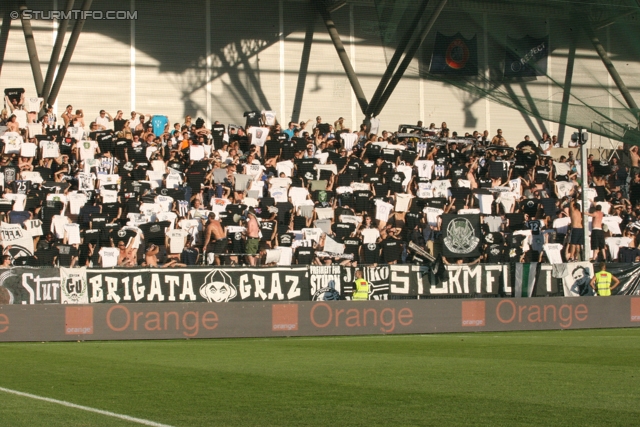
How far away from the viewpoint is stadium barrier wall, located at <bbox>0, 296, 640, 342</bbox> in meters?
19.8

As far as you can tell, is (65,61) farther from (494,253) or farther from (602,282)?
(602,282)

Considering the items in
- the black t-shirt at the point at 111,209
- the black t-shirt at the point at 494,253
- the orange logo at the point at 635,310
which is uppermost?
the black t-shirt at the point at 111,209

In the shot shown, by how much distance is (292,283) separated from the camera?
2347cm

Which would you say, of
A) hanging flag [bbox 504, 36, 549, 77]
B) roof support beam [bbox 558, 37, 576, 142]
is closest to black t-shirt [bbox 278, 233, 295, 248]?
hanging flag [bbox 504, 36, 549, 77]

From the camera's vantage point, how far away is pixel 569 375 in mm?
11156

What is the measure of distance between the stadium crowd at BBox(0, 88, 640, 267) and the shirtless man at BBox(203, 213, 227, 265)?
0.05 meters

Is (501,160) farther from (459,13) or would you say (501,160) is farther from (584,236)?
(459,13)

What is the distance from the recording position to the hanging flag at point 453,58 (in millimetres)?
15516

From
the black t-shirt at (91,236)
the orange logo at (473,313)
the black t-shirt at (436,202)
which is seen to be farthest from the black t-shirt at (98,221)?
the black t-shirt at (436,202)

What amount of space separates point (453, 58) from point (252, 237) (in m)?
8.92

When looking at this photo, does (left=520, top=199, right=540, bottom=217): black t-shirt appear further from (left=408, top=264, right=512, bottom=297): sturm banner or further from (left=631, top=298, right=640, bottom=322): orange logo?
(left=631, top=298, right=640, bottom=322): orange logo

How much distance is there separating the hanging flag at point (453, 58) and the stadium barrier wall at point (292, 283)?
24.9 ft

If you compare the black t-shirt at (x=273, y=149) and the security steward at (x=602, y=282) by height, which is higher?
the black t-shirt at (x=273, y=149)

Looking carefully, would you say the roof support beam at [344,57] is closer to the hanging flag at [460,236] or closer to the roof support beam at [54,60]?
the hanging flag at [460,236]
